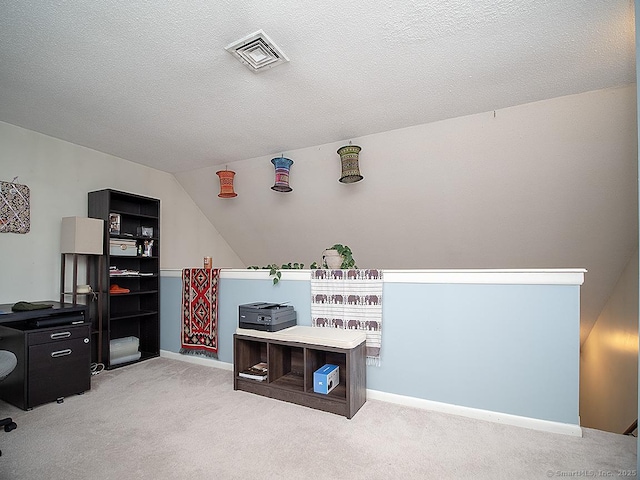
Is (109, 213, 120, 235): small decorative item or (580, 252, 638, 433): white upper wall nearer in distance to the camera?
(580, 252, 638, 433): white upper wall

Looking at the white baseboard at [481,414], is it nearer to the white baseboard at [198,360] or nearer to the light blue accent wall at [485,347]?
the light blue accent wall at [485,347]

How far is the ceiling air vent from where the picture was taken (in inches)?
75.1

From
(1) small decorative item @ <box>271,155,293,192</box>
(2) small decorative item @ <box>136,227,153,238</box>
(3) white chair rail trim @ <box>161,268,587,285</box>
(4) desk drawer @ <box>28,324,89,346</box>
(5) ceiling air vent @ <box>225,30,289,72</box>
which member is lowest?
(4) desk drawer @ <box>28,324,89,346</box>

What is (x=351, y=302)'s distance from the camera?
2.84 meters

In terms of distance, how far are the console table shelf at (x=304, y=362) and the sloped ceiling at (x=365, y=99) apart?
178 cm

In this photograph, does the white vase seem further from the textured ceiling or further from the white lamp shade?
the white lamp shade

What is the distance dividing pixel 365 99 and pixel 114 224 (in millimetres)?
2896

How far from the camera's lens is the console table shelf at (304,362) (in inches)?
96.5

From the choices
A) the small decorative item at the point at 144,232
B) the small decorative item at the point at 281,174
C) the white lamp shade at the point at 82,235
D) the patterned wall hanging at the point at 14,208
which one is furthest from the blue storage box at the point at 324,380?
the patterned wall hanging at the point at 14,208

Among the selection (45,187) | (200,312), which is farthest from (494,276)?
(45,187)

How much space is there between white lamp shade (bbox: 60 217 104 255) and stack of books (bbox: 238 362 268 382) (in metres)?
1.90

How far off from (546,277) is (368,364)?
4.70 ft

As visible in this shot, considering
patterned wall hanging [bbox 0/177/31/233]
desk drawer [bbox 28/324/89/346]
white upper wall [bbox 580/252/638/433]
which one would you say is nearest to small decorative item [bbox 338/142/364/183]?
desk drawer [bbox 28/324/89/346]

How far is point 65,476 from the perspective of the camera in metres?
1.75
